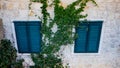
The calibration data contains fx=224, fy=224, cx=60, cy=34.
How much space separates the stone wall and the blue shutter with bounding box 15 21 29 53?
0.21 m

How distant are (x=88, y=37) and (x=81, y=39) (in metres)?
0.29

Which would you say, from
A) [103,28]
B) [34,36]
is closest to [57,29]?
[34,36]

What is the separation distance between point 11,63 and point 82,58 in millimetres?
2936

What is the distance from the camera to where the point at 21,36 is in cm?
896

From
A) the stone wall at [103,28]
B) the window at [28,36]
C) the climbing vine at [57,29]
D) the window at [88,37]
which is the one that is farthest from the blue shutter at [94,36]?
the window at [28,36]

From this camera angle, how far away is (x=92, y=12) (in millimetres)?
8344

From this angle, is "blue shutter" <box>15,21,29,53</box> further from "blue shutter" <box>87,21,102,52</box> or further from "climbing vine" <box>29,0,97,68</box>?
"blue shutter" <box>87,21,102,52</box>

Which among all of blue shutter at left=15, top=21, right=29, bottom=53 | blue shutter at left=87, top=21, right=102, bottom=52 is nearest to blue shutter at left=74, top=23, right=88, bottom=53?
blue shutter at left=87, top=21, right=102, bottom=52

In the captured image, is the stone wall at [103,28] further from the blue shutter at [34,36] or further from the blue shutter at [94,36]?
the blue shutter at [34,36]

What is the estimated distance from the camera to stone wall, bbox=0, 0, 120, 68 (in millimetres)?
8219

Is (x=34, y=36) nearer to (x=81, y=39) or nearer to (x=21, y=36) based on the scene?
(x=21, y=36)

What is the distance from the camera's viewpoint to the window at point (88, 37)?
864 centimetres

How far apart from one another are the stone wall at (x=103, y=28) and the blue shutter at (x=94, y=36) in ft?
0.54

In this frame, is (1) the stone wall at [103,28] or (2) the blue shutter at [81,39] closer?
(1) the stone wall at [103,28]
